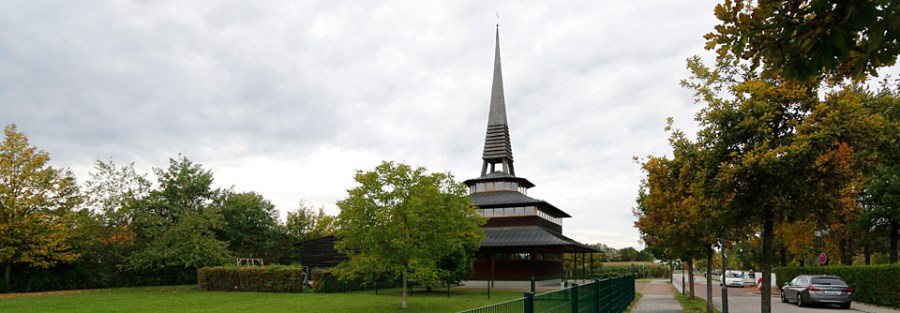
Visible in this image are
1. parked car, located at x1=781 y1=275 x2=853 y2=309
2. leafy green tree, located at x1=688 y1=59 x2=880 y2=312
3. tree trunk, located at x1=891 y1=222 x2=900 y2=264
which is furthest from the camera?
tree trunk, located at x1=891 y1=222 x2=900 y2=264

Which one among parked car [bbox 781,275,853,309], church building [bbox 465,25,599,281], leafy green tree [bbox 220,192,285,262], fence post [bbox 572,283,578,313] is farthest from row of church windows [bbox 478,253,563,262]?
fence post [bbox 572,283,578,313]

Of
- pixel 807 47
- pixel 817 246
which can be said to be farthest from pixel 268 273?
pixel 817 246

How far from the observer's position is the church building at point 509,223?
43.2 metres

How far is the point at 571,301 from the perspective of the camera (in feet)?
34.9

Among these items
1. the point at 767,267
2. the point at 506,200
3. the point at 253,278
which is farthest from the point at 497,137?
the point at 767,267

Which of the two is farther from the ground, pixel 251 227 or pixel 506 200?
pixel 506 200

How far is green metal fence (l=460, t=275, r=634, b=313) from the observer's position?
7259 millimetres

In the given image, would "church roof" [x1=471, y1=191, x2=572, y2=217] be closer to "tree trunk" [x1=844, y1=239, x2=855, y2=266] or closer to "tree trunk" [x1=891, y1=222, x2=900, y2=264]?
"tree trunk" [x1=844, y1=239, x2=855, y2=266]

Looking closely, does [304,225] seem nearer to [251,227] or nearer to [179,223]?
[251,227]

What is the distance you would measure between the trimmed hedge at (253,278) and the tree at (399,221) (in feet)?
35.5

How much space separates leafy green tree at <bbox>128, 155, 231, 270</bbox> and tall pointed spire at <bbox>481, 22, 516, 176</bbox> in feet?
81.3

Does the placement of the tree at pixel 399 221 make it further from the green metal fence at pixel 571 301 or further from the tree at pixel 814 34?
the tree at pixel 814 34

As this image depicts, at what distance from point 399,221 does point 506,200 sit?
2600 cm

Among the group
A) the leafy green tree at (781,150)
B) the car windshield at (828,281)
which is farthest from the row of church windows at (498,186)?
the leafy green tree at (781,150)
